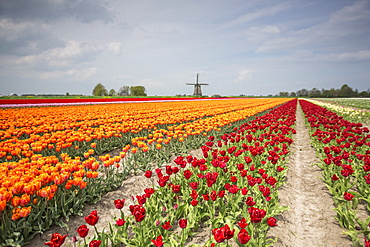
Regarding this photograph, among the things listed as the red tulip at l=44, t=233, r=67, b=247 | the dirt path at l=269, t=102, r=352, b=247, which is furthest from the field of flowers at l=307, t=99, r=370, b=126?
the red tulip at l=44, t=233, r=67, b=247

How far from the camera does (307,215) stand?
370 centimetres

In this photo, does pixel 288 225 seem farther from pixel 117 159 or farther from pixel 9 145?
pixel 9 145

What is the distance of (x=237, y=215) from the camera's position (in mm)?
3383

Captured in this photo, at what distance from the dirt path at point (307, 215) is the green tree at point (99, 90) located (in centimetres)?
10431

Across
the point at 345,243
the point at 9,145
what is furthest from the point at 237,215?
the point at 9,145

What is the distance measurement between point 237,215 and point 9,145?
5.34 meters

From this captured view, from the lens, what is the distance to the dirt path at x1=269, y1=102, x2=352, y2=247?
3.04 metres

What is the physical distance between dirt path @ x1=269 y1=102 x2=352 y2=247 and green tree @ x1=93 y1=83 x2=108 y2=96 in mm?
104309

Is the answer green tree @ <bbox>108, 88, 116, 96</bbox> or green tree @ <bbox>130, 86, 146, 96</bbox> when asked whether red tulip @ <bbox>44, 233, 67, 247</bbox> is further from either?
green tree @ <bbox>108, 88, 116, 96</bbox>

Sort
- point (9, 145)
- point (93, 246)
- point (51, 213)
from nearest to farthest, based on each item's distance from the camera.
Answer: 1. point (93, 246)
2. point (51, 213)
3. point (9, 145)

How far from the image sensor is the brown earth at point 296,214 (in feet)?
9.93

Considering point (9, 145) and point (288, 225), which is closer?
point (288, 225)

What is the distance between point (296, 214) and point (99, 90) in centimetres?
10535

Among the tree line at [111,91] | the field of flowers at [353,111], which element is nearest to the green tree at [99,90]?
the tree line at [111,91]
